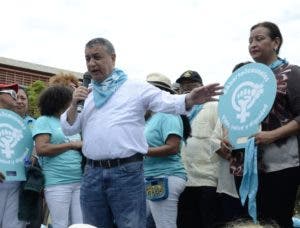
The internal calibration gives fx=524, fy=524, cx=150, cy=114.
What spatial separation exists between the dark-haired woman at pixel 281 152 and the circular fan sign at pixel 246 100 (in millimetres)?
114

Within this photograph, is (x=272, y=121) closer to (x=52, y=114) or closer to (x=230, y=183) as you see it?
(x=230, y=183)

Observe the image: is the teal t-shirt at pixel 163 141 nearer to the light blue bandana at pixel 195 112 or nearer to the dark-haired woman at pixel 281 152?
the light blue bandana at pixel 195 112

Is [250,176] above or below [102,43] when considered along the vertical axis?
below

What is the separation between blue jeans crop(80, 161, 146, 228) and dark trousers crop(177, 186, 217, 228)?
1.00 m

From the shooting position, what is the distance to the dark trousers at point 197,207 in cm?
442

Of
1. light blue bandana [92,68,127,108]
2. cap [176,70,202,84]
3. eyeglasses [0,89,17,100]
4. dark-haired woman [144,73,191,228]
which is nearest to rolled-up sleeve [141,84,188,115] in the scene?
light blue bandana [92,68,127,108]

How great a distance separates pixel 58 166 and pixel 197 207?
1283mm

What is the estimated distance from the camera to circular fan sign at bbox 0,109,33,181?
4.69 metres

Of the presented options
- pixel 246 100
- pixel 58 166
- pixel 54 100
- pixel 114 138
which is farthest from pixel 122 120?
pixel 54 100

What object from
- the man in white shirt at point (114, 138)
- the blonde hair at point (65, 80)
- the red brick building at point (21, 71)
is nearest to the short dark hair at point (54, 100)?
the blonde hair at point (65, 80)

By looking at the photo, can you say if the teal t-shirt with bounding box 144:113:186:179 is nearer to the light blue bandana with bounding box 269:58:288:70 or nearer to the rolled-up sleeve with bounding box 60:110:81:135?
the rolled-up sleeve with bounding box 60:110:81:135

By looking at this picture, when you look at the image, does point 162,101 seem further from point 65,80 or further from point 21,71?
point 21,71

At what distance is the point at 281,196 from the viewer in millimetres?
3303

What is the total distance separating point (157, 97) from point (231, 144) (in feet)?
1.96
